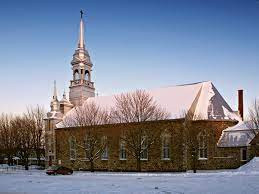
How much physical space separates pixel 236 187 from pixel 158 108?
958 inches

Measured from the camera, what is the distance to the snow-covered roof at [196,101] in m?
42.6

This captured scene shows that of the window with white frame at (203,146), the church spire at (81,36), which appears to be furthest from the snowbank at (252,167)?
the church spire at (81,36)

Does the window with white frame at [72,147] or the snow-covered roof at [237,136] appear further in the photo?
the window with white frame at [72,147]

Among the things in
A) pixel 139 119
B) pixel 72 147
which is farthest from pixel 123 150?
pixel 72 147

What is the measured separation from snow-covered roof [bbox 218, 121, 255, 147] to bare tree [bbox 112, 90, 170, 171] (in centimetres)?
766

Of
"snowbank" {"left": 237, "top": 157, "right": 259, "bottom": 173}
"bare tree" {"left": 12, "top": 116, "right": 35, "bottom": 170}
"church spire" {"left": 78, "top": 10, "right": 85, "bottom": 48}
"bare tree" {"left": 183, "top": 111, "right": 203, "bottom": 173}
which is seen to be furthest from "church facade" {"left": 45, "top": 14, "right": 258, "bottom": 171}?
"bare tree" {"left": 12, "top": 116, "right": 35, "bottom": 170}

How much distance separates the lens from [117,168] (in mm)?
46000

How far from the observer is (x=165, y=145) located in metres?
43.1

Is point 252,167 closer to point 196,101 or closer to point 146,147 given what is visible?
point 196,101

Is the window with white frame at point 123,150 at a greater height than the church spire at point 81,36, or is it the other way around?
the church spire at point 81,36

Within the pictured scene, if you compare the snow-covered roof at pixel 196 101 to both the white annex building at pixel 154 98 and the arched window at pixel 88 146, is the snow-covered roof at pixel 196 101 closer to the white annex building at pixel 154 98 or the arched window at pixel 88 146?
the white annex building at pixel 154 98

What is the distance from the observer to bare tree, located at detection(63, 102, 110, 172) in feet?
150

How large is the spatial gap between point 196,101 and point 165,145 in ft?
23.4

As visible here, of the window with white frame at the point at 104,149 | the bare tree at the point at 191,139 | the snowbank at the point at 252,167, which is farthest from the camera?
the window with white frame at the point at 104,149
